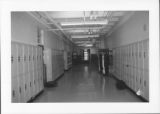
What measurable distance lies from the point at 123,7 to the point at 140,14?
3.30 m

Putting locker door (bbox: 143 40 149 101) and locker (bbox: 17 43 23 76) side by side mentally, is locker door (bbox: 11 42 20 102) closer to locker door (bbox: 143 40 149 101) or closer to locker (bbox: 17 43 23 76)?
locker (bbox: 17 43 23 76)

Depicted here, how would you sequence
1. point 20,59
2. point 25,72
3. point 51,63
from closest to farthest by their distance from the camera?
point 20,59, point 25,72, point 51,63

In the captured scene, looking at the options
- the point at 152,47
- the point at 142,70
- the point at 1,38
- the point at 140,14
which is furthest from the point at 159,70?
the point at 140,14

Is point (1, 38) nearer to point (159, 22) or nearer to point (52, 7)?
point (52, 7)

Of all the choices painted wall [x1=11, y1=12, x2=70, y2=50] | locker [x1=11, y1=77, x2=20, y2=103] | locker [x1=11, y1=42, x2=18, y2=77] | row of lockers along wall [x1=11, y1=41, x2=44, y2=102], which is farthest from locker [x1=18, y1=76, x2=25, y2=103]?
painted wall [x1=11, y1=12, x2=70, y2=50]

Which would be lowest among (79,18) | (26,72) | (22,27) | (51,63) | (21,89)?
(21,89)

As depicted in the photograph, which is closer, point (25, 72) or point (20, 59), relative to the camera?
point (20, 59)

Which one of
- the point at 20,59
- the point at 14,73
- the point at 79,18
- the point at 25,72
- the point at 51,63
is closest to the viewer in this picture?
the point at 14,73

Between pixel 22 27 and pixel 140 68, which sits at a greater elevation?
pixel 22 27

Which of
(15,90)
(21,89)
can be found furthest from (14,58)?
(21,89)

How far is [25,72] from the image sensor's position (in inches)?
172

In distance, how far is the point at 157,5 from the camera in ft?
6.47

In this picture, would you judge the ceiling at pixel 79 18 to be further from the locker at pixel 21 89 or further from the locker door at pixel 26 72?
the locker at pixel 21 89

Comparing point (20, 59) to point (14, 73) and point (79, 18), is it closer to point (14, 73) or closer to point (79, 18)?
point (14, 73)
